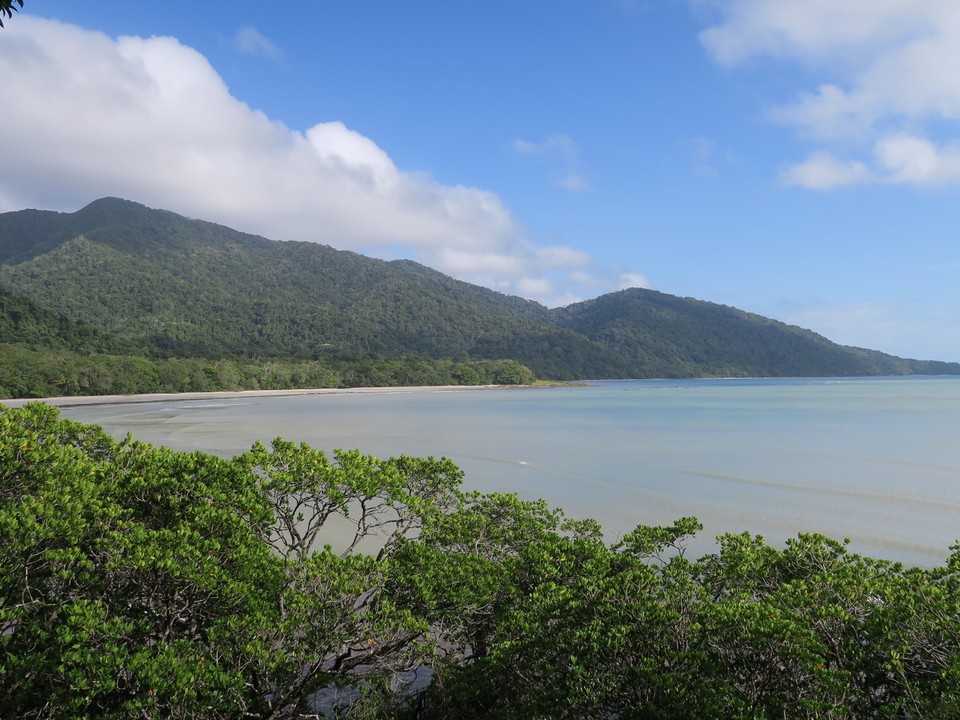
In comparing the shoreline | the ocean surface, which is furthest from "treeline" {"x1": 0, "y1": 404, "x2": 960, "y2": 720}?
the shoreline

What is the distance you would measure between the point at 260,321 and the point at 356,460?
17083cm

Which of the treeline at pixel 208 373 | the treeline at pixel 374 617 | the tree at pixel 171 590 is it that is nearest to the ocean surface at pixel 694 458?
the treeline at pixel 374 617

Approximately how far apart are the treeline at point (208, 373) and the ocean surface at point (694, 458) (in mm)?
20916

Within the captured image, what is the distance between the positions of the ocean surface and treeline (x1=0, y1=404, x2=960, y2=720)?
339 inches

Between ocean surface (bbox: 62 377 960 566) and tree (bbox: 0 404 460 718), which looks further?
ocean surface (bbox: 62 377 960 566)

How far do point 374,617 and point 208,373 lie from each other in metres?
94.1

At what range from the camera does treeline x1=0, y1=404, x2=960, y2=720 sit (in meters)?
4.71

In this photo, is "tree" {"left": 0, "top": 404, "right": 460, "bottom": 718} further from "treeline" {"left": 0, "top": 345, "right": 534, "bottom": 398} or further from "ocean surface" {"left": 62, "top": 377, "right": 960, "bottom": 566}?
"treeline" {"left": 0, "top": 345, "right": 534, "bottom": 398}

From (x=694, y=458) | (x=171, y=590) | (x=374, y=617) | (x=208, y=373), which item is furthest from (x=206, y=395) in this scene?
(x=374, y=617)

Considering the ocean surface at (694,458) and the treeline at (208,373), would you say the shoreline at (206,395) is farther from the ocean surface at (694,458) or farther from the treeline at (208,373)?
the ocean surface at (694,458)

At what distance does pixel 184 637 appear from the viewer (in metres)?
5.51

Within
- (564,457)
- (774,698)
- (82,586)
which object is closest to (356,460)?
(82,586)

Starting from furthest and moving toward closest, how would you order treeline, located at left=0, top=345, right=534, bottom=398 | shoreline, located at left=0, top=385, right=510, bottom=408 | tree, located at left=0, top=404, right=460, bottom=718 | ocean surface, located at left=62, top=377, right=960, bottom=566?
treeline, located at left=0, top=345, right=534, bottom=398 → shoreline, located at left=0, top=385, right=510, bottom=408 → ocean surface, located at left=62, top=377, right=960, bottom=566 → tree, located at left=0, top=404, right=460, bottom=718

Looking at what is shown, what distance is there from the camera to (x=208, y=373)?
91562 mm
